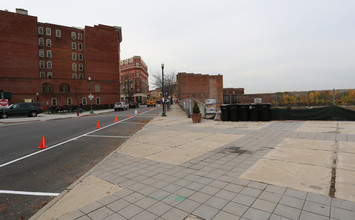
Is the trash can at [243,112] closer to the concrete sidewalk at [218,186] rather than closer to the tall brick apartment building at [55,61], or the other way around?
the concrete sidewalk at [218,186]

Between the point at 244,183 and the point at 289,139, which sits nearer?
the point at 244,183

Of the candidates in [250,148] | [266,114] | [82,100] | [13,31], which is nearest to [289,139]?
[250,148]

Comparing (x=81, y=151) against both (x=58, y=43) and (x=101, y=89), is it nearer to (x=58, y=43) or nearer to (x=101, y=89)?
(x=101, y=89)

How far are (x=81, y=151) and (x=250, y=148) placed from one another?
6209 millimetres

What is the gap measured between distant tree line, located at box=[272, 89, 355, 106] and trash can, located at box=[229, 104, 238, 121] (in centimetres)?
334

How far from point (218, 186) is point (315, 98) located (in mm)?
14111

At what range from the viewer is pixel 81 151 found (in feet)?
26.2

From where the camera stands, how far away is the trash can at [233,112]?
1553cm

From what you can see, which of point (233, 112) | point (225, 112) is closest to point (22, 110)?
point (225, 112)

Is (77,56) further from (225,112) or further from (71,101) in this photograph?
(225,112)

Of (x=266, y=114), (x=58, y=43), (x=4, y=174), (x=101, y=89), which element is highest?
(x=58, y=43)

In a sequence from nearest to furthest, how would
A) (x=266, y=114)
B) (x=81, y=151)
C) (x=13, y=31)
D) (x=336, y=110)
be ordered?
(x=81, y=151)
(x=336, y=110)
(x=266, y=114)
(x=13, y=31)

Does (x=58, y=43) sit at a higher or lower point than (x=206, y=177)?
higher

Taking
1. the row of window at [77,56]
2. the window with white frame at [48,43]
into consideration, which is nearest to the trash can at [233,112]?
the row of window at [77,56]
